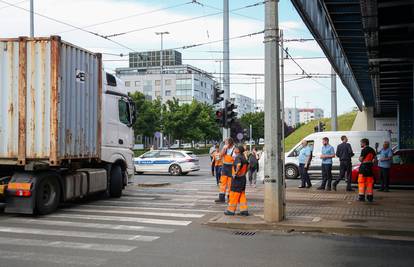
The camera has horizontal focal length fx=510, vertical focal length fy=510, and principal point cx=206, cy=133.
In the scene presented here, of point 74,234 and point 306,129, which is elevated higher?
point 306,129

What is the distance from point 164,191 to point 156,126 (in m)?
44.2

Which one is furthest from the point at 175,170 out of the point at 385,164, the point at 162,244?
the point at 162,244

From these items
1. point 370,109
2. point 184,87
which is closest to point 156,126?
point 370,109

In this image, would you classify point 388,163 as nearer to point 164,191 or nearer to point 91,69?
point 164,191

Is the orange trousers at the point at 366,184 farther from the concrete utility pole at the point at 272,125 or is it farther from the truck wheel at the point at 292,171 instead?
the truck wheel at the point at 292,171

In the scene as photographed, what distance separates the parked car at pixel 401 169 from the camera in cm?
1858

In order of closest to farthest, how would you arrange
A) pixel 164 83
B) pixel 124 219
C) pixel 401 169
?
pixel 124 219 → pixel 401 169 → pixel 164 83

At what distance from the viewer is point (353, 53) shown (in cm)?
2169

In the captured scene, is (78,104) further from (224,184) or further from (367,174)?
(367,174)

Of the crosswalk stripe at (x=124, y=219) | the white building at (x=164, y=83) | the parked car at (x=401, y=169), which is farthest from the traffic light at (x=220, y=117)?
the white building at (x=164, y=83)

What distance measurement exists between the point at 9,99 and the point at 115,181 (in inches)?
179

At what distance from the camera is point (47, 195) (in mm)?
11773

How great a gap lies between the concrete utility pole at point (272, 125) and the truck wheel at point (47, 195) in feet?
16.3

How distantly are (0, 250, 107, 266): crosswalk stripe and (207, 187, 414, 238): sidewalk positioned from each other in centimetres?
358
